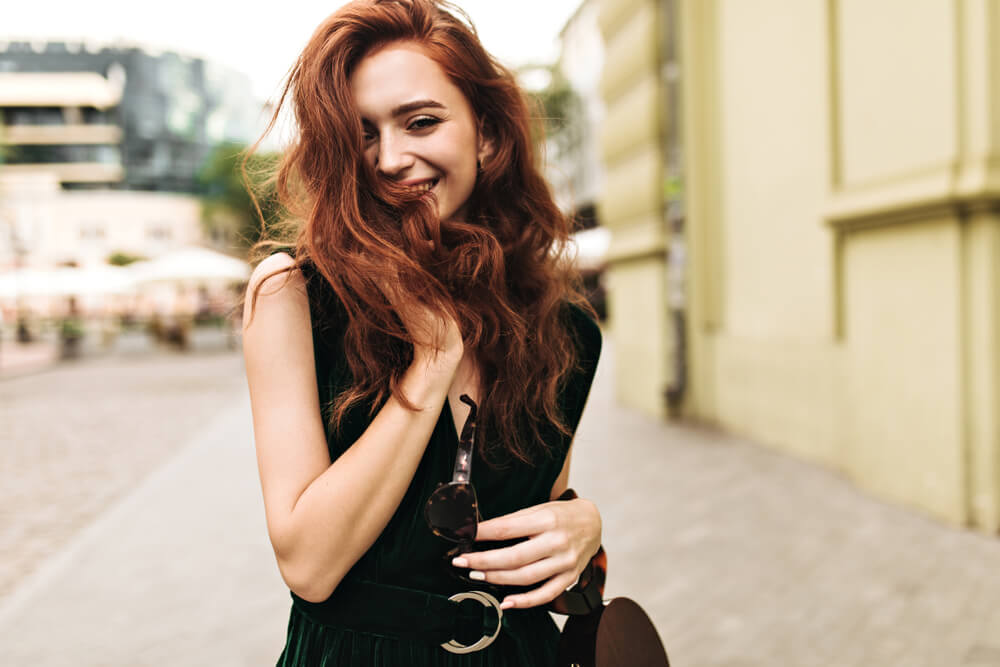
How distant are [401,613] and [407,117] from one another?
30.1 inches

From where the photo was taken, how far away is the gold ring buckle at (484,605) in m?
1.17

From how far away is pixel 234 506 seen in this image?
621 cm

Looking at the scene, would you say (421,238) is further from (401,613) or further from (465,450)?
(401,613)

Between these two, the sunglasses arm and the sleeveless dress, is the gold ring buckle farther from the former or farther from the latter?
the sunglasses arm

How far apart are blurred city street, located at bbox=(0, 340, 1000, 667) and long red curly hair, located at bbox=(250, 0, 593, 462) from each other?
7.77ft

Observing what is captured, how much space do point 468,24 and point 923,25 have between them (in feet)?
14.5

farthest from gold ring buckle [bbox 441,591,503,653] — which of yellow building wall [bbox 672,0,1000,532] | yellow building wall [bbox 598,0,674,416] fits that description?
yellow building wall [bbox 598,0,674,416]

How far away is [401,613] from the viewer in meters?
1.23

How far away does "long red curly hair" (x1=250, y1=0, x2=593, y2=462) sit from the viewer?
3.87 feet

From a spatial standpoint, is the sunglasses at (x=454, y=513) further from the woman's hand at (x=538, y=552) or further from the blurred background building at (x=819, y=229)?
the blurred background building at (x=819, y=229)

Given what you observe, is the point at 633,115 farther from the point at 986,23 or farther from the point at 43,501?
the point at 43,501

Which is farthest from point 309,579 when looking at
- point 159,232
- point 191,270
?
point 159,232

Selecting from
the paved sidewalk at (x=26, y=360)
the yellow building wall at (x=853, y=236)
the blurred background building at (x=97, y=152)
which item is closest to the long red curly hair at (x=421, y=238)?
the yellow building wall at (x=853, y=236)

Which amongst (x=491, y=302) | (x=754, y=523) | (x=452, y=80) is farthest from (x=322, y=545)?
(x=754, y=523)
